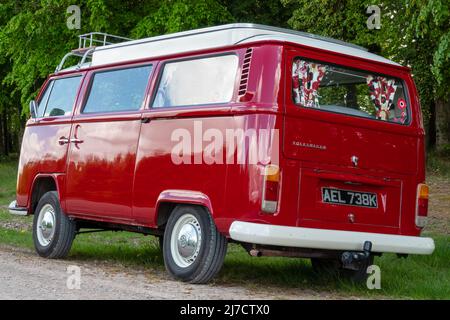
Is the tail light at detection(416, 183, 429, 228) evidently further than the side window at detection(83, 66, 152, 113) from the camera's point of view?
No

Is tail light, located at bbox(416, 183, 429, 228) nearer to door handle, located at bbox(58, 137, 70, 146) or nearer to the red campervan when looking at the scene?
the red campervan

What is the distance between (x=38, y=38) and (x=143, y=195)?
15.5 m

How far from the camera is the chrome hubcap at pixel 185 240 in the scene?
23.9 feet

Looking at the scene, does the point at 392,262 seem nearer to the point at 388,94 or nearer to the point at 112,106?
the point at 388,94

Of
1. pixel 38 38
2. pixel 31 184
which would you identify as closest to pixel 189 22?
pixel 38 38

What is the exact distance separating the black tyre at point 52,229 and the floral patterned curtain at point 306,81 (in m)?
3.85

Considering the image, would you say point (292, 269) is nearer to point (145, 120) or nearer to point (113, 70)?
point (145, 120)

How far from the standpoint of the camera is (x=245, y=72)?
705 cm

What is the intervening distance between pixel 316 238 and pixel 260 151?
92 cm

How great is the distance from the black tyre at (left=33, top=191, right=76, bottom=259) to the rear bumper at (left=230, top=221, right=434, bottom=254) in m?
3.54

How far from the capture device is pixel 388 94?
776 centimetres

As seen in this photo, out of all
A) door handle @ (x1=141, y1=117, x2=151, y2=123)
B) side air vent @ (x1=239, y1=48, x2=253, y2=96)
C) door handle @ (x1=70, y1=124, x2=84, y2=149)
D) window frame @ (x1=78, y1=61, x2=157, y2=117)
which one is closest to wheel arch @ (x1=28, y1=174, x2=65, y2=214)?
door handle @ (x1=70, y1=124, x2=84, y2=149)

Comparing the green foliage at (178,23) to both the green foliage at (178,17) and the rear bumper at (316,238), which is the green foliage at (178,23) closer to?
the green foliage at (178,17)

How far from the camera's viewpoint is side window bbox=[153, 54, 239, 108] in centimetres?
723
